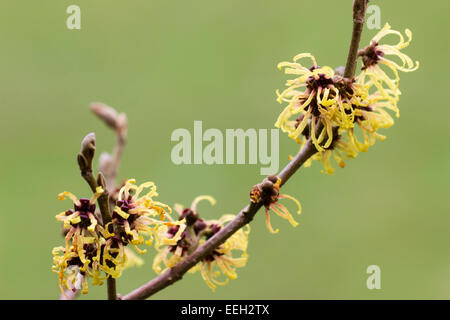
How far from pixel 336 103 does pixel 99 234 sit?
0.43m

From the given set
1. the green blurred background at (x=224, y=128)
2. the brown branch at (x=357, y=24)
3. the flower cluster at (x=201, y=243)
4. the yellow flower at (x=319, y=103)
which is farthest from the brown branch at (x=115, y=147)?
the green blurred background at (x=224, y=128)

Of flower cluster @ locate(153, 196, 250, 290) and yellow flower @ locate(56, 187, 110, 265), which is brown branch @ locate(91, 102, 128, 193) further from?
yellow flower @ locate(56, 187, 110, 265)

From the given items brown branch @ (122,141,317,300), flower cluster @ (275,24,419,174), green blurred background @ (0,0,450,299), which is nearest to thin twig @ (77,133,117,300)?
brown branch @ (122,141,317,300)

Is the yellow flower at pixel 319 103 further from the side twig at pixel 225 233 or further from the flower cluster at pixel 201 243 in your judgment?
the flower cluster at pixel 201 243

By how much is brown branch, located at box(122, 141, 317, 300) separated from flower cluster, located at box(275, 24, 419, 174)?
39mm

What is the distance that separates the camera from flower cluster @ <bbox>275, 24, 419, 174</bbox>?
1072mm

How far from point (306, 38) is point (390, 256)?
1.78 m

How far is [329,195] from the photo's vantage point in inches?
158

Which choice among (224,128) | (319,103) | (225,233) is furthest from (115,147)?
(224,128)

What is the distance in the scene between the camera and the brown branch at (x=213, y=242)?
1094 mm

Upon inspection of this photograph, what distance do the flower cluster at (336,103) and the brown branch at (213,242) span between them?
39 mm

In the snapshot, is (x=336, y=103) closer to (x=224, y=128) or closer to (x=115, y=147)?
(x=115, y=147)

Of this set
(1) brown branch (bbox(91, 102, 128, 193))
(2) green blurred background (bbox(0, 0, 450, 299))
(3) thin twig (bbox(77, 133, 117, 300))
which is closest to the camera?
(3) thin twig (bbox(77, 133, 117, 300))
